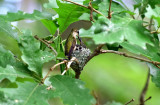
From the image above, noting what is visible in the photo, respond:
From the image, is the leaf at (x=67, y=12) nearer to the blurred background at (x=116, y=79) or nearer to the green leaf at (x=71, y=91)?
the green leaf at (x=71, y=91)

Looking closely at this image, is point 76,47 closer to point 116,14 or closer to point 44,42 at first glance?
point 44,42

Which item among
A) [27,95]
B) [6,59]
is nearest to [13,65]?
[6,59]

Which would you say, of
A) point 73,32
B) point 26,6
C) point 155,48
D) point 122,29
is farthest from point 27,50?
point 26,6

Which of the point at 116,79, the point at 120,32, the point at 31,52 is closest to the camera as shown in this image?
the point at 120,32

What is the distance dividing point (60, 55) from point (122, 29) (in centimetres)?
32

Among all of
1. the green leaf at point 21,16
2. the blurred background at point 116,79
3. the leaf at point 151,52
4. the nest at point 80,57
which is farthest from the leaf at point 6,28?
the blurred background at point 116,79

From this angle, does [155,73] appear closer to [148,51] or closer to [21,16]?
[148,51]

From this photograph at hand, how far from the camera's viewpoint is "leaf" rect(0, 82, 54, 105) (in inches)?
37.8

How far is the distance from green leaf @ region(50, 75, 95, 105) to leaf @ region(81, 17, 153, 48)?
0.19 meters

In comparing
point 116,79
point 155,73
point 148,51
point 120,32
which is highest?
point 120,32

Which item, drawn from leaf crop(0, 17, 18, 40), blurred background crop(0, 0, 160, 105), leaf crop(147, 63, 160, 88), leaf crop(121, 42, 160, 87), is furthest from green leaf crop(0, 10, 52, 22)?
blurred background crop(0, 0, 160, 105)

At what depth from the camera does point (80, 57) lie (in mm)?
1257

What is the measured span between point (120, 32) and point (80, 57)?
34 cm

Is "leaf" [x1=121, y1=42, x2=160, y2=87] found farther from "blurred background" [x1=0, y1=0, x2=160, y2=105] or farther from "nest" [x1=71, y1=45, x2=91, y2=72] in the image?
"blurred background" [x1=0, y1=0, x2=160, y2=105]
